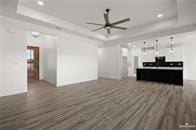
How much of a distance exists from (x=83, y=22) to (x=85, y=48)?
2508 millimetres

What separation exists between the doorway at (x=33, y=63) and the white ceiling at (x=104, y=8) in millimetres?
4396

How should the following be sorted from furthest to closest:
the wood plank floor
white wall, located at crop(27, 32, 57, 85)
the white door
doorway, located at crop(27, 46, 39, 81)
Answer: the white door → doorway, located at crop(27, 46, 39, 81) → white wall, located at crop(27, 32, 57, 85) → the wood plank floor

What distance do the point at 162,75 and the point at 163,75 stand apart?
62 mm

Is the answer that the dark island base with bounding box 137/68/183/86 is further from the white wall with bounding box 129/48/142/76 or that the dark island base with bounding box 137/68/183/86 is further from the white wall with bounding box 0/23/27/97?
the white wall with bounding box 0/23/27/97

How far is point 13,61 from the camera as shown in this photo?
4512 millimetres

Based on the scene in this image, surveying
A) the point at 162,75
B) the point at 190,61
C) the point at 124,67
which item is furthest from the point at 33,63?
the point at 190,61

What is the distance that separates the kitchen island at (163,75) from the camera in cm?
662

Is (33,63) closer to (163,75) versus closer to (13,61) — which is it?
(13,61)

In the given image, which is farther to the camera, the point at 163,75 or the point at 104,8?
the point at 163,75

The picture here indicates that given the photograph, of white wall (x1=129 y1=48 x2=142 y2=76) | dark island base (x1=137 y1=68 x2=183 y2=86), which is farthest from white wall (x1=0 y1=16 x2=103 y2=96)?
white wall (x1=129 y1=48 x2=142 y2=76)

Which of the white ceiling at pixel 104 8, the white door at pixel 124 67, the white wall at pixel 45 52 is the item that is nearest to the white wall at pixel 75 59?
the white wall at pixel 45 52

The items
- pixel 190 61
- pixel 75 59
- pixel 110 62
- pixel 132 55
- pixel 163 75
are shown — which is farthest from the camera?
pixel 132 55

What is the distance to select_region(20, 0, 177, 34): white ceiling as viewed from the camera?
12.7 feet

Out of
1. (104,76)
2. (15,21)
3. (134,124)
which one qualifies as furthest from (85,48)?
(134,124)
